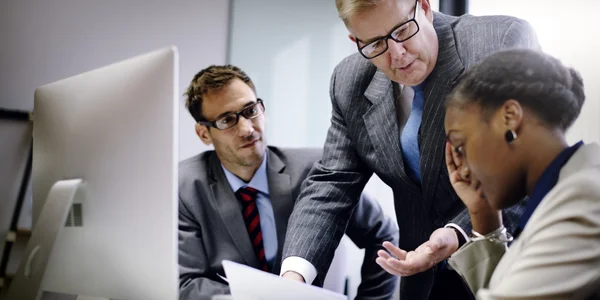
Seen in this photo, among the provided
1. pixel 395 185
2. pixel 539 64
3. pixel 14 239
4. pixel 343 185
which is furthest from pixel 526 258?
pixel 14 239

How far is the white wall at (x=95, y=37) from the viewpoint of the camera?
8.43ft

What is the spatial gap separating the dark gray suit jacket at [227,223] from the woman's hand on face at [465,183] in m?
0.96

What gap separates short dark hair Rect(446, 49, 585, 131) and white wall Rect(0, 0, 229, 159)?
213cm

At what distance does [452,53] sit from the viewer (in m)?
1.42

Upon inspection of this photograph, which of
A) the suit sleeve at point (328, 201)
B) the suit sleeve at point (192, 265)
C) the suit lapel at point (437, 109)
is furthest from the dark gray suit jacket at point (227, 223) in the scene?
the suit lapel at point (437, 109)

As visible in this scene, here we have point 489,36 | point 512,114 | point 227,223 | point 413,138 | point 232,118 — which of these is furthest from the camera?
point 232,118

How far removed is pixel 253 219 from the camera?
2131 millimetres

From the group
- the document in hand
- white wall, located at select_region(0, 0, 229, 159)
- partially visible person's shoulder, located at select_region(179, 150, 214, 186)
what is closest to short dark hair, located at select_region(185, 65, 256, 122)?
partially visible person's shoulder, located at select_region(179, 150, 214, 186)

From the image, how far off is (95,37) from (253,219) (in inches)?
49.2

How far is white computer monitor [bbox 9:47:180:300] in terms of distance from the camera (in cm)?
110

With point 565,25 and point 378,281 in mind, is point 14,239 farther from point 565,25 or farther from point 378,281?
point 565,25

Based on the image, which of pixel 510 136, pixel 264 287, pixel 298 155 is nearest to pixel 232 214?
pixel 298 155

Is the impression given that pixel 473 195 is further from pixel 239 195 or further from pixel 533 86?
pixel 239 195

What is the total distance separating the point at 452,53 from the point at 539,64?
1.45ft
